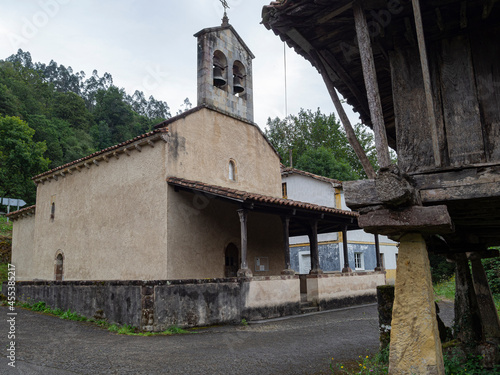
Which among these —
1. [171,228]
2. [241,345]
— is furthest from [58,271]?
[241,345]

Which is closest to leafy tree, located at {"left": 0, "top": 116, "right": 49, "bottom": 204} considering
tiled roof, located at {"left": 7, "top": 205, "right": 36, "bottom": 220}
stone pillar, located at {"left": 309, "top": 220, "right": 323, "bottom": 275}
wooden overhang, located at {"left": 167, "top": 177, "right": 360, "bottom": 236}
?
tiled roof, located at {"left": 7, "top": 205, "right": 36, "bottom": 220}

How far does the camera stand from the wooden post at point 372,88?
13.0ft

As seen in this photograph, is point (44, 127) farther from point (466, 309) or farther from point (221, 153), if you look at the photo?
point (466, 309)

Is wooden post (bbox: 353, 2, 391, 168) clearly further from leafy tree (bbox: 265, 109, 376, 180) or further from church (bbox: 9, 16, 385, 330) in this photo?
leafy tree (bbox: 265, 109, 376, 180)

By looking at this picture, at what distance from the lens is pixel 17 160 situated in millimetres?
34812

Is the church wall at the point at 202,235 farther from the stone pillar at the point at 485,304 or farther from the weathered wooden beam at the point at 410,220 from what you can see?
the weathered wooden beam at the point at 410,220

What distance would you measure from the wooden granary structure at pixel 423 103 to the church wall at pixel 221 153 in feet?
27.8

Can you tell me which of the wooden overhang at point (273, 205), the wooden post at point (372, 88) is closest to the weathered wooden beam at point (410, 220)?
the wooden post at point (372, 88)

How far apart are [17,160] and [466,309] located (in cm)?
3786

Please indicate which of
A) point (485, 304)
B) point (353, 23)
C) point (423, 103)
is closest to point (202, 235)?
point (485, 304)

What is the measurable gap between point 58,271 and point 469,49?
661 inches

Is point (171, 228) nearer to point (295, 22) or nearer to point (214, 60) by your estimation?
point (214, 60)

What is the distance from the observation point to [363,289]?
52.0 ft

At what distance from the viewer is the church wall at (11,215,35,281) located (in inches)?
746
